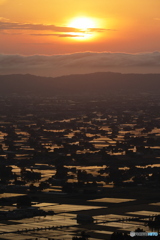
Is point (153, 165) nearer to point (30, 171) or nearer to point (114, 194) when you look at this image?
point (30, 171)

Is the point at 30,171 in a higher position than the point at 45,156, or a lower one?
lower

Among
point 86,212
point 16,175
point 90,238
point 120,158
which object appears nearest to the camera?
point 90,238

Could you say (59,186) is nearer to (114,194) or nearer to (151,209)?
(114,194)

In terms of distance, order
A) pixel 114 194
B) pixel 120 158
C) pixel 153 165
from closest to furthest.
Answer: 1. pixel 114 194
2. pixel 153 165
3. pixel 120 158

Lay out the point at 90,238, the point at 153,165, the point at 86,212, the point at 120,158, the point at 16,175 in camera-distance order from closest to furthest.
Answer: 1. the point at 90,238
2. the point at 86,212
3. the point at 16,175
4. the point at 153,165
5. the point at 120,158

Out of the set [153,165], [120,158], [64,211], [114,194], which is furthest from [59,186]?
[120,158]

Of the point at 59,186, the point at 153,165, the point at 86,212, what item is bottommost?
the point at 86,212

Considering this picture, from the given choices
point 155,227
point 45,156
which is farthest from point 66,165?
point 155,227

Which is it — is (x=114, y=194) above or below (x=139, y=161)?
below

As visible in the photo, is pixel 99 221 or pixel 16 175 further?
pixel 16 175
